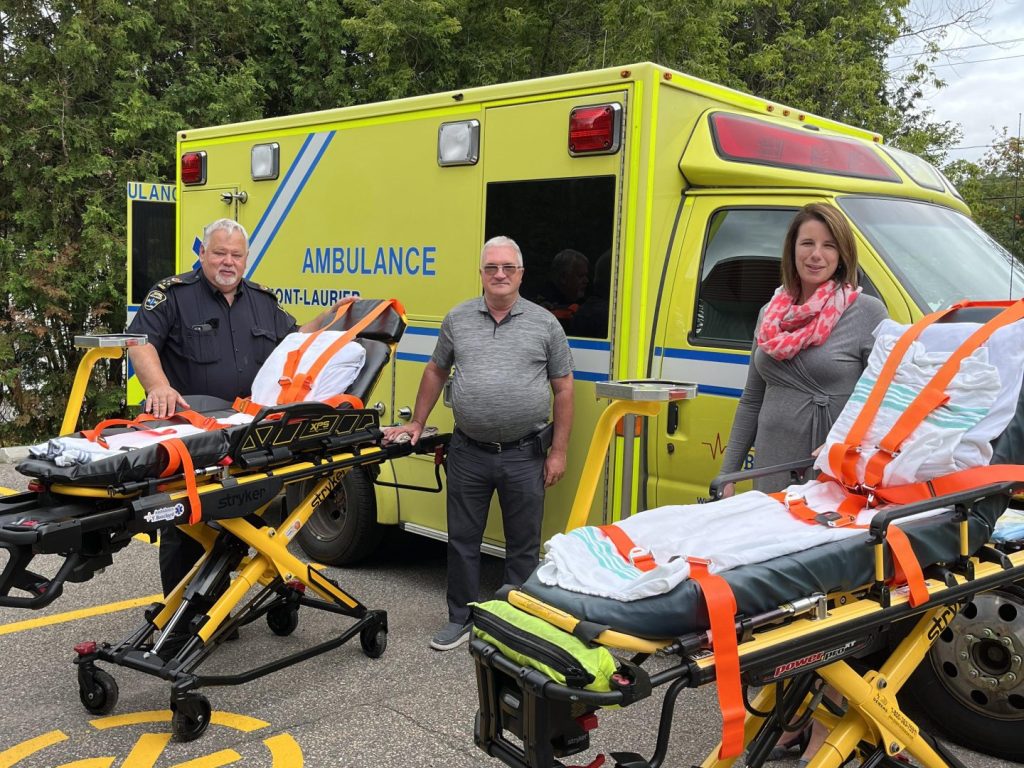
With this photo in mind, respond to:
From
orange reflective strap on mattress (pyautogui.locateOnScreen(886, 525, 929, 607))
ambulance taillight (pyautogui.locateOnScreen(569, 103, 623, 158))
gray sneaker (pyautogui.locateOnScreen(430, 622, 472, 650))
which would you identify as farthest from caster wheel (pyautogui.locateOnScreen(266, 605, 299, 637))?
orange reflective strap on mattress (pyautogui.locateOnScreen(886, 525, 929, 607))

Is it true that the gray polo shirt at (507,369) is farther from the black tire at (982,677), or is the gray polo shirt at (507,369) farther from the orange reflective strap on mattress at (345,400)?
the black tire at (982,677)

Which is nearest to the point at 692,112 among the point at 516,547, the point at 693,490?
the point at 693,490

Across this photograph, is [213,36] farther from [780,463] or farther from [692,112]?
[780,463]

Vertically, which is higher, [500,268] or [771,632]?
[500,268]

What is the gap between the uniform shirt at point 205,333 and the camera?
4.38 m

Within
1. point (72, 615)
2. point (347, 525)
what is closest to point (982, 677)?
point (347, 525)

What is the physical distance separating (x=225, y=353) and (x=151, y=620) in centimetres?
122

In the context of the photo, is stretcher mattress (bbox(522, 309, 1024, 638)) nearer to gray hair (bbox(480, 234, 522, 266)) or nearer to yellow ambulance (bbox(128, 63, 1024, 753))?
yellow ambulance (bbox(128, 63, 1024, 753))

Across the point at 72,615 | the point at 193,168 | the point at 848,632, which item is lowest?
the point at 72,615

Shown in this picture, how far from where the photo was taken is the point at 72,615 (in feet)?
16.9

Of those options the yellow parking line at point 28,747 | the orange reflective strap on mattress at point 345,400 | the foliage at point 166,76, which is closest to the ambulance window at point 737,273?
the orange reflective strap on mattress at point 345,400

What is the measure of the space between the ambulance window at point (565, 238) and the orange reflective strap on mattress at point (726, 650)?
2571mm

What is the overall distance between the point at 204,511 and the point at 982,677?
9.53 feet

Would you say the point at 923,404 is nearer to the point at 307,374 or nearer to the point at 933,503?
the point at 933,503
